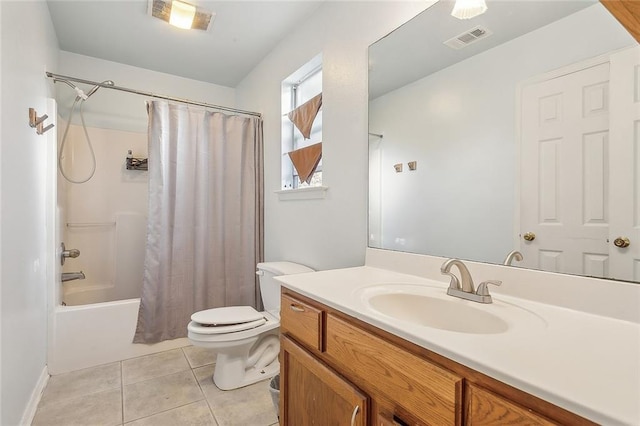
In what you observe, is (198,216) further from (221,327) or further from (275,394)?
(275,394)

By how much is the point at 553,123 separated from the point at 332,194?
1122 mm

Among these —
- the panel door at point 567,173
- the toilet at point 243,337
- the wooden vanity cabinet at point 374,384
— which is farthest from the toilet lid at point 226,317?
the panel door at point 567,173

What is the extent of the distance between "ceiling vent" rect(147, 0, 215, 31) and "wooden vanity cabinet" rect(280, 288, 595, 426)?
1915mm

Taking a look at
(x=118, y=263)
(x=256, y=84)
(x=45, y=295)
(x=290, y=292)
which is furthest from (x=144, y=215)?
(x=290, y=292)

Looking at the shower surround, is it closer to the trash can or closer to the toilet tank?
the toilet tank

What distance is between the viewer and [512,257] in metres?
1.03

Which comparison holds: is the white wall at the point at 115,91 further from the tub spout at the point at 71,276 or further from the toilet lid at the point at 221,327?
the toilet lid at the point at 221,327

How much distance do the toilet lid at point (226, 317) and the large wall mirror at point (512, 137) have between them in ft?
3.00

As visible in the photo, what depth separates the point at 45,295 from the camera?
1942 mm

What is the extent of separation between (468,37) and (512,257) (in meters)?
0.87

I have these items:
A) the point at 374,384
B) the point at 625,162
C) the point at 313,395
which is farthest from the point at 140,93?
the point at 625,162

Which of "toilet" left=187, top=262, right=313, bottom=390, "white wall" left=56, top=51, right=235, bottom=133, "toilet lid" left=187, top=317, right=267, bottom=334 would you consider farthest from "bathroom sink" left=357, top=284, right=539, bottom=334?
"white wall" left=56, top=51, right=235, bottom=133

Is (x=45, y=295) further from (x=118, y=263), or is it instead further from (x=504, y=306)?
(x=504, y=306)

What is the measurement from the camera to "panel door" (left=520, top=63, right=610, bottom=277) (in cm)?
86
